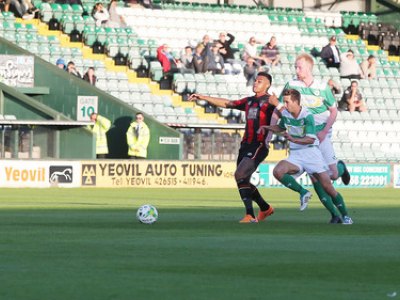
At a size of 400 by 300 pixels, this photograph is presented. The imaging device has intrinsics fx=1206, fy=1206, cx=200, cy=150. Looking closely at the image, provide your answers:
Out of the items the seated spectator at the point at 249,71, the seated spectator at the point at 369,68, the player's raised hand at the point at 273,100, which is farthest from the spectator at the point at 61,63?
the player's raised hand at the point at 273,100

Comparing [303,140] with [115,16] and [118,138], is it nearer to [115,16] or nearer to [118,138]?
[118,138]

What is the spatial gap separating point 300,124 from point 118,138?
18966 mm

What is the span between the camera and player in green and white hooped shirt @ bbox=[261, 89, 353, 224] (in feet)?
48.3

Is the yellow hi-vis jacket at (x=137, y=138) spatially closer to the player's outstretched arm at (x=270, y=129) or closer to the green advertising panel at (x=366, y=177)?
the green advertising panel at (x=366, y=177)

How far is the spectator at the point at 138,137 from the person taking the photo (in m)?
32.6

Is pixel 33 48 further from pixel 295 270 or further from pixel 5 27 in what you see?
pixel 295 270

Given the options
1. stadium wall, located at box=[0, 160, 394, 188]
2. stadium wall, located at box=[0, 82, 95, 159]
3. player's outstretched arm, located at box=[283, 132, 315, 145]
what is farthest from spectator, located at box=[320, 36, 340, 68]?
player's outstretched arm, located at box=[283, 132, 315, 145]

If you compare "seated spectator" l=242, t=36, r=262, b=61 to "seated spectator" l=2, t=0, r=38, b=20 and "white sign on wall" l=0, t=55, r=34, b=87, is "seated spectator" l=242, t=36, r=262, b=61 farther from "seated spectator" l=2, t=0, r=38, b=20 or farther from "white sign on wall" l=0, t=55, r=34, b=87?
"white sign on wall" l=0, t=55, r=34, b=87

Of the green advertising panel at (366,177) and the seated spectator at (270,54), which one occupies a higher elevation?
the seated spectator at (270,54)

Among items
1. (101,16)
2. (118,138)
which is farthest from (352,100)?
(118,138)

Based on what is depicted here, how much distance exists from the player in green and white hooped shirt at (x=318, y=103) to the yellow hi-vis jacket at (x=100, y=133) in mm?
17017

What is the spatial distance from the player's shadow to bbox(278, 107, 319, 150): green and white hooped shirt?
61.3ft

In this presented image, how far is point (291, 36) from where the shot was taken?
42.9m

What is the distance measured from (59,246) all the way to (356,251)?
8.77ft
